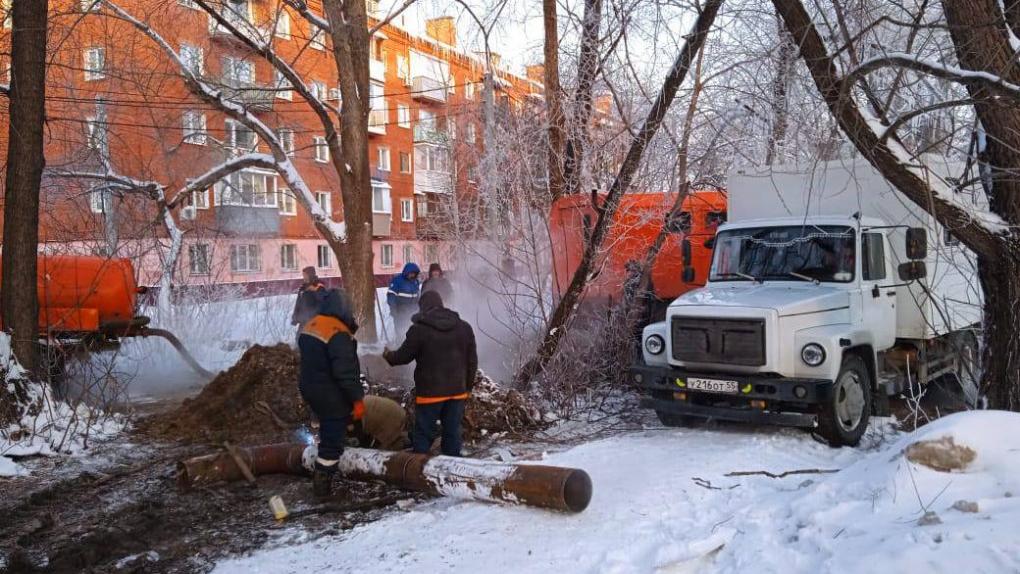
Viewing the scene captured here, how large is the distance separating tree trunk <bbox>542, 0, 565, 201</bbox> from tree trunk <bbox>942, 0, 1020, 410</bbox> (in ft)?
19.2

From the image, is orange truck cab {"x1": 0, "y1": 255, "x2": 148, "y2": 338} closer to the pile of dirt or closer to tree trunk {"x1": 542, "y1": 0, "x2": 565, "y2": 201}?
the pile of dirt

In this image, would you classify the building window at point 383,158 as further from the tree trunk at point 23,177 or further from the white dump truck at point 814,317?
the white dump truck at point 814,317

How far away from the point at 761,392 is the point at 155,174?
56.9 ft

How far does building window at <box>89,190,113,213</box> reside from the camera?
15992 mm

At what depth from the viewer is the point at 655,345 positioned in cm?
815

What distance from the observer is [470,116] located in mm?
19438

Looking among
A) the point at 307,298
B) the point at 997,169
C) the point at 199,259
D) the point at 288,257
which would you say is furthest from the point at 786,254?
the point at 288,257

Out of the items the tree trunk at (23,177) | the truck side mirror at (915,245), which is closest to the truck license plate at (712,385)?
the truck side mirror at (915,245)

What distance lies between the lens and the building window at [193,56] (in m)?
16.2

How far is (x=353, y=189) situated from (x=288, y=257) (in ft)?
60.2

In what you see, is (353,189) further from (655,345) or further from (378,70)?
(378,70)

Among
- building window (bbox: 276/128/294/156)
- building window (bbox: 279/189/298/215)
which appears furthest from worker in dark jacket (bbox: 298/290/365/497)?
building window (bbox: 279/189/298/215)

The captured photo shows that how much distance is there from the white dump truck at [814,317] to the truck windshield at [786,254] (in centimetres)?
1

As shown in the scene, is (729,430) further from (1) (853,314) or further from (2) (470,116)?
(2) (470,116)
